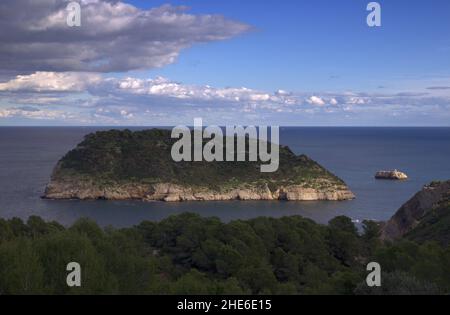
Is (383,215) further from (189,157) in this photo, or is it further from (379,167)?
(379,167)

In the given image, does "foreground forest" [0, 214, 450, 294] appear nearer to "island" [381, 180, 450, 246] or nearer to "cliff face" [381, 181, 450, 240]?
"island" [381, 180, 450, 246]

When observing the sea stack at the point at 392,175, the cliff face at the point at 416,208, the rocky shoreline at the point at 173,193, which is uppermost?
the cliff face at the point at 416,208

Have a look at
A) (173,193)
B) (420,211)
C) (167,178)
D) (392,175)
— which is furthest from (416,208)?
(392,175)

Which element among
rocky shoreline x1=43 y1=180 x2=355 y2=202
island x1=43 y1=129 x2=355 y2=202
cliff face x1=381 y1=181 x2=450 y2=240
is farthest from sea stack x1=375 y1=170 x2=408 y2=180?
cliff face x1=381 y1=181 x2=450 y2=240

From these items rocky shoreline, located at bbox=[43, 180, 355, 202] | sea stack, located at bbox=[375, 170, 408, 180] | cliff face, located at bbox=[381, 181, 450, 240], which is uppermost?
cliff face, located at bbox=[381, 181, 450, 240]

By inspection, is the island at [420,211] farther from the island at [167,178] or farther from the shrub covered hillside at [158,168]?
the shrub covered hillside at [158,168]

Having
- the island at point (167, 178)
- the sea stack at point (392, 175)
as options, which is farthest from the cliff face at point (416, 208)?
the sea stack at point (392, 175)

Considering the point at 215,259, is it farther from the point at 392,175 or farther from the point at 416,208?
the point at 392,175
